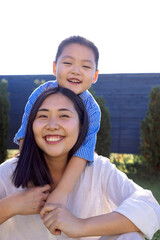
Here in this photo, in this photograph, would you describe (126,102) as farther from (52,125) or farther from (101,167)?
(52,125)

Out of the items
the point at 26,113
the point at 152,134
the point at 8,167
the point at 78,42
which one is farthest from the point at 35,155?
the point at 152,134

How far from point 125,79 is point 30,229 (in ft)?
20.0

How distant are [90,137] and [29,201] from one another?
763 millimetres

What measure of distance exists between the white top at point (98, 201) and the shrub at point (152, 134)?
15.4 ft

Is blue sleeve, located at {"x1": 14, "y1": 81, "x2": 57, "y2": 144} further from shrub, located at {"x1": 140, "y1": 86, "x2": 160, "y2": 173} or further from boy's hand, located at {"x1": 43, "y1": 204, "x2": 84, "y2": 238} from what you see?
shrub, located at {"x1": 140, "y1": 86, "x2": 160, "y2": 173}

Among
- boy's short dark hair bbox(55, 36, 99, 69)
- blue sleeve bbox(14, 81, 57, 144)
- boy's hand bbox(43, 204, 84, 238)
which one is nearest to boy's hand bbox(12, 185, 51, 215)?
boy's hand bbox(43, 204, 84, 238)

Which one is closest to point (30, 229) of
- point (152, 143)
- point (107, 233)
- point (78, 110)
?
point (107, 233)

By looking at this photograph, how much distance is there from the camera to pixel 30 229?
213cm

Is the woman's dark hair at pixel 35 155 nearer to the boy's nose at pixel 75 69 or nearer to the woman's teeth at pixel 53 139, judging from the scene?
the woman's teeth at pixel 53 139

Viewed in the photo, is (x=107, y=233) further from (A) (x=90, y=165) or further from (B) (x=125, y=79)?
(B) (x=125, y=79)

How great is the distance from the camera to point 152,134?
680 cm

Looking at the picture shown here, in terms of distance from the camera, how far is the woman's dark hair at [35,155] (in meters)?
2.08

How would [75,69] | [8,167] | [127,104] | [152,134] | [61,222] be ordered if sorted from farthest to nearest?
[127,104], [152,134], [75,69], [8,167], [61,222]

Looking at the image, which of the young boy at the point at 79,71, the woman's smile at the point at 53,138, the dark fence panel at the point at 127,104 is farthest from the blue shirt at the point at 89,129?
the dark fence panel at the point at 127,104
